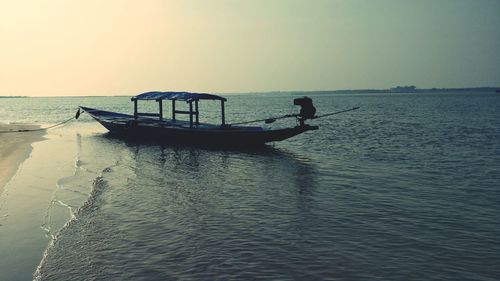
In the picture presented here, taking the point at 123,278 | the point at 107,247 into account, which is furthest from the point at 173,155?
the point at 123,278

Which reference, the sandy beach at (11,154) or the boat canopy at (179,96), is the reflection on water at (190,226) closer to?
the sandy beach at (11,154)

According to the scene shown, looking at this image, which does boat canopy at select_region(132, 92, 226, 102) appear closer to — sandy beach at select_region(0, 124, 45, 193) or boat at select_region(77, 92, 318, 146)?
boat at select_region(77, 92, 318, 146)

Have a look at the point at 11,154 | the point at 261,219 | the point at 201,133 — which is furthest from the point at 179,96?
the point at 261,219

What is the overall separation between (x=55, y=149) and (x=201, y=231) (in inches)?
921

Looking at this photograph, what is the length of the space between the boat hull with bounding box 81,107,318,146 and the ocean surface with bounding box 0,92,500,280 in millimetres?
4467

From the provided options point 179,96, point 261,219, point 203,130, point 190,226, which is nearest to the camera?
point 190,226

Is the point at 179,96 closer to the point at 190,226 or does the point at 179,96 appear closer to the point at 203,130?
the point at 203,130

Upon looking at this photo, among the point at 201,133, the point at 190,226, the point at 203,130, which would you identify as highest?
the point at 203,130

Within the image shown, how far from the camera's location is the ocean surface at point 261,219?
9.02 metres

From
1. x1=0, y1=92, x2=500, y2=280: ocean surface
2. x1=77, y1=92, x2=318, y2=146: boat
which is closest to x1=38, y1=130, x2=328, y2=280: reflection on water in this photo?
x1=0, y1=92, x2=500, y2=280: ocean surface

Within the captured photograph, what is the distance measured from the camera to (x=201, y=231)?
1162cm

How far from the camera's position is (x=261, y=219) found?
500 inches

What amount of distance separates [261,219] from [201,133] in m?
19.9

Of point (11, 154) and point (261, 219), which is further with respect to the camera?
point (11, 154)
